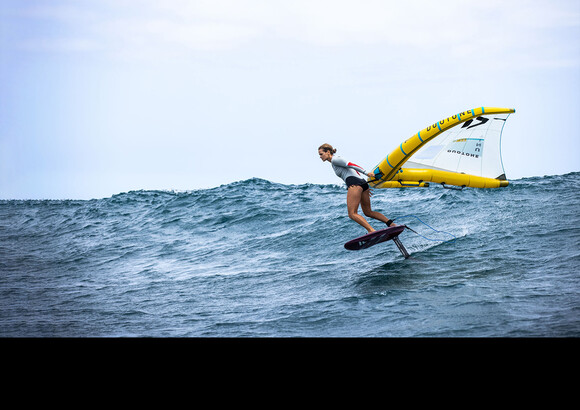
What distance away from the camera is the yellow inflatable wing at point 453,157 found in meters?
6.50

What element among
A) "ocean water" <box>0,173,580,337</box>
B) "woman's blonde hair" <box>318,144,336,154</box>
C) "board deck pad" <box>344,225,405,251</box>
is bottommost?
"ocean water" <box>0,173,580,337</box>

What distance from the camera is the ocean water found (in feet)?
18.8

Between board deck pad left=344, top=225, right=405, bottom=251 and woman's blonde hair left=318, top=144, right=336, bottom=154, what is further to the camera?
woman's blonde hair left=318, top=144, right=336, bottom=154

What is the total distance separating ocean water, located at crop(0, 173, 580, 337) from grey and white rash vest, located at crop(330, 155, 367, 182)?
1435mm

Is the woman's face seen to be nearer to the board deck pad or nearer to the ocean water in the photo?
the board deck pad

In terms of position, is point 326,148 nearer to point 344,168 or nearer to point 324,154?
point 324,154

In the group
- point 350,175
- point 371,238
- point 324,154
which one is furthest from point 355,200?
point 324,154

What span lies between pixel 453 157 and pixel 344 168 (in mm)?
1288

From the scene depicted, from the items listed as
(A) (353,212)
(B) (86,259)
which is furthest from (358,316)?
(B) (86,259)

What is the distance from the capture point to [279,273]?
366 inches

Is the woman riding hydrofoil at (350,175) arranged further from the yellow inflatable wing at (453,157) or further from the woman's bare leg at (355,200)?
the yellow inflatable wing at (453,157)

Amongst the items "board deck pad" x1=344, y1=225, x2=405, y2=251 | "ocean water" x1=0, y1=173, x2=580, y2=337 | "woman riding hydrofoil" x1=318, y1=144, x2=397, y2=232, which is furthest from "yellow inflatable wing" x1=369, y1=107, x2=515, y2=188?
"ocean water" x1=0, y1=173, x2=580, y2=337
